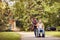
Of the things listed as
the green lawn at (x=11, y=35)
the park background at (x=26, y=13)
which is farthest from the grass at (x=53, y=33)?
the green lawn at (x=11, y=35)

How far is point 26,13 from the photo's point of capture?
1863 millimetres

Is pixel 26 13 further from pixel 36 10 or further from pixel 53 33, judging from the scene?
pixel 53 33

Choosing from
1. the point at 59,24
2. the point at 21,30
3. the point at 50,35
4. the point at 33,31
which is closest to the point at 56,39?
the point at 50,35

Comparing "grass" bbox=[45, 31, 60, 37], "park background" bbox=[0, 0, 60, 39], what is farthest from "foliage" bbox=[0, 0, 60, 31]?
"grass" bbox=[45, 31, 60, 37]

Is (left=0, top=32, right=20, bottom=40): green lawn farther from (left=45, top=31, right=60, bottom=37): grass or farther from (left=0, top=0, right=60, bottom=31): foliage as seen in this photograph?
(left=45, top=31, right=60, bottom=37): grass

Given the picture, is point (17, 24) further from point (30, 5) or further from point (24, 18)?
point (30, 5)

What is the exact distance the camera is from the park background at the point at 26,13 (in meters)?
1.83

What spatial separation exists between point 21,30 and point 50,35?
41 cm

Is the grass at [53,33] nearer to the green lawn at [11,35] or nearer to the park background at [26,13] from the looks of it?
the park background at [26,13]

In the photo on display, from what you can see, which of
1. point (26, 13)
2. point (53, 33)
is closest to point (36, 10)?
point (26, 13)

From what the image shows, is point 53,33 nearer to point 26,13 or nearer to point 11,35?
point 26,13

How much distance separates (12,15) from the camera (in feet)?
6.05

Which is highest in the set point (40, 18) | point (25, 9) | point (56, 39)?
point (25, 9)

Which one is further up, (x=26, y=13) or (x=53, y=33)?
(x=26, y=13)
